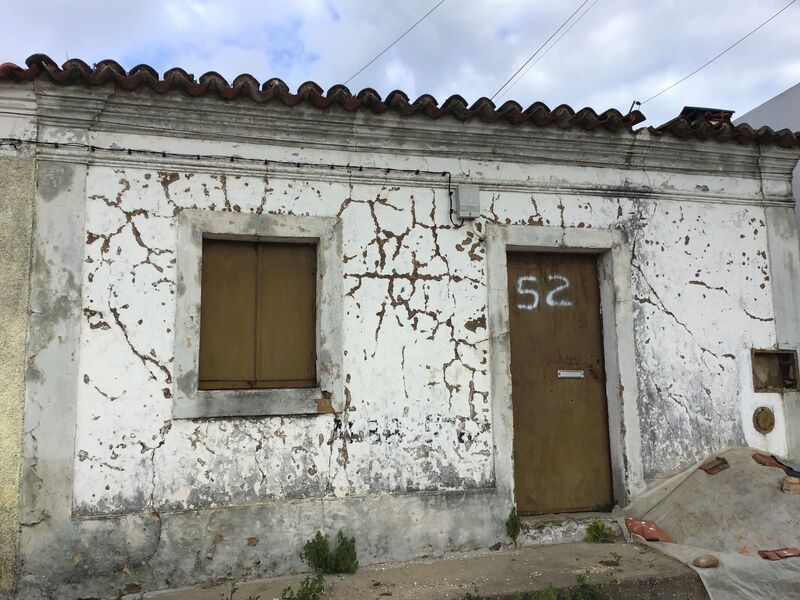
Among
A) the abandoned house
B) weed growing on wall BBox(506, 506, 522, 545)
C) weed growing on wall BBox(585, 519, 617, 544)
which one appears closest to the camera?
the abandoned house

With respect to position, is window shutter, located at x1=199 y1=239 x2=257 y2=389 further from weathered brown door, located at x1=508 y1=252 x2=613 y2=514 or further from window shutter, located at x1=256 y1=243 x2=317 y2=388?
weathered brown door, located at x1=508 y1=252 x2=613 y2=514

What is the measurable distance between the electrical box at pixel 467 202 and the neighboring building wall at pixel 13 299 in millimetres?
3039

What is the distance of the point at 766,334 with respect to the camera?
5383mm

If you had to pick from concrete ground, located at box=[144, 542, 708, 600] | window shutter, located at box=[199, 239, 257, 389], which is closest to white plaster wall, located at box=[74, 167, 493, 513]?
window shutter, located at box=[199, 239, 257, 389]

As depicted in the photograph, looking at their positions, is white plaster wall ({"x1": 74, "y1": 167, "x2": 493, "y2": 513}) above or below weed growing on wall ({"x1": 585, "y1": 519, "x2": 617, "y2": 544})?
above

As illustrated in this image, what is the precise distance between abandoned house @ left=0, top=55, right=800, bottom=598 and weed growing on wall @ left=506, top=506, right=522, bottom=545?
6 centimetres

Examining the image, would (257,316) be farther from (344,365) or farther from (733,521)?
(733,521)

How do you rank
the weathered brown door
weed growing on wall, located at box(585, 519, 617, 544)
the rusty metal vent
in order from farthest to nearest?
the rusty metal vent → the weathered brown door → weed growing on wall, located at box(585, 519, 617, 544)

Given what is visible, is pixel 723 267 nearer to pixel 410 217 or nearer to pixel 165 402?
pixel 410 217

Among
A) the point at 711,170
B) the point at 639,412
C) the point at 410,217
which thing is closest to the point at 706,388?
the point at 639,412

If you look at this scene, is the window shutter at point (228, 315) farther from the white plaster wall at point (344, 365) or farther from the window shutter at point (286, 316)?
the white plaster wall at point (344, 365)

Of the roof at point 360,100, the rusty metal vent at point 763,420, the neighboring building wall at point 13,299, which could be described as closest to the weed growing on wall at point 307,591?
the neighboring building wall at point 13,299

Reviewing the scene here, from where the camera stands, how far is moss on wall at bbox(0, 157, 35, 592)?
3854 mm

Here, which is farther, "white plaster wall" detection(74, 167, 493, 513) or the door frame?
the door frame
